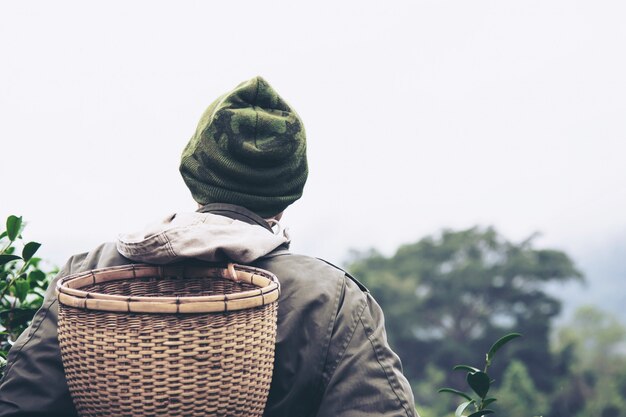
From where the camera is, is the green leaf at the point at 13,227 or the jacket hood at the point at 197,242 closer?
the jacket hood at the point at 197,242

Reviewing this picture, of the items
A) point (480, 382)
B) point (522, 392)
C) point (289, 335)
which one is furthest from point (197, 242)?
point (522, 392)

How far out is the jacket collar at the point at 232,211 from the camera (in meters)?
1.74

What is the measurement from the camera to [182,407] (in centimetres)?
130

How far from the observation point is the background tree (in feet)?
105

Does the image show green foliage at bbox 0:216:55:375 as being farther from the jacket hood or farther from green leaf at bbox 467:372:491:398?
green leaf at bbox 467:372:491:398

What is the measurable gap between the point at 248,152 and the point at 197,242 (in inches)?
12.1

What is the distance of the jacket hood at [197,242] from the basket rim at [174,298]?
0.03m

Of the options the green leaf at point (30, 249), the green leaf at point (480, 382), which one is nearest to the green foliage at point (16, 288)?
the green leaf at point (30, 249)

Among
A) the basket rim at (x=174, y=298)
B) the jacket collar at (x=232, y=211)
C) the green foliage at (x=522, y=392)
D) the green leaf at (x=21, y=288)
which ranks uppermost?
the jacket collar at (x=232, y=211)

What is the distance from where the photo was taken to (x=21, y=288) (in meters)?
2.05

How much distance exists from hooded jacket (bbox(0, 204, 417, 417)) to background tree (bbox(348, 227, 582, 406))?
3068 centimetres

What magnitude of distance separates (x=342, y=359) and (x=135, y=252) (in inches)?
17.0

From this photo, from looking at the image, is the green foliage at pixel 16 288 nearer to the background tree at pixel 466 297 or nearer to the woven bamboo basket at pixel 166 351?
the woven bamboo basket at pixel 166 351

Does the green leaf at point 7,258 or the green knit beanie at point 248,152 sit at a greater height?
the green knit beanie at point 248,152
